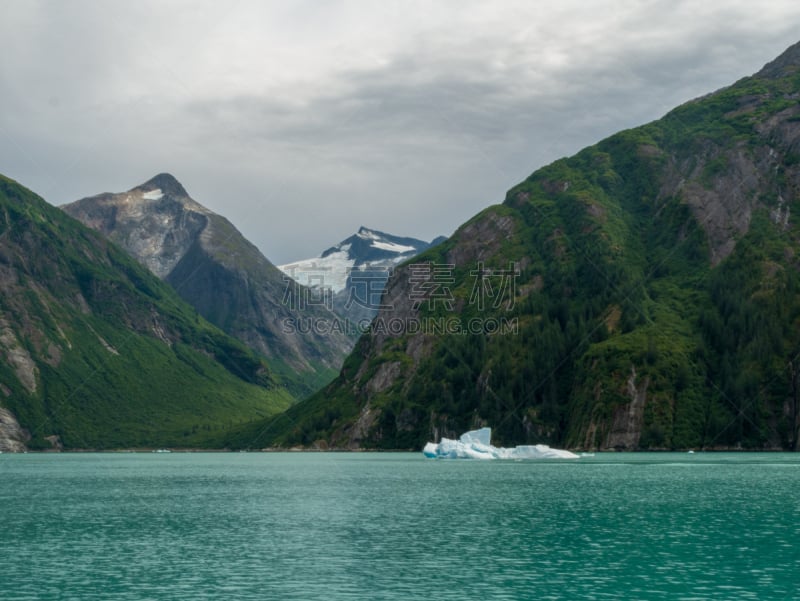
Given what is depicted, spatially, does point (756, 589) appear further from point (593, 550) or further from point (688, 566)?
point (593, 550)

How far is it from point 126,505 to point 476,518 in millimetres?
55179

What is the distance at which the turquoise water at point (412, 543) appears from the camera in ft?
196

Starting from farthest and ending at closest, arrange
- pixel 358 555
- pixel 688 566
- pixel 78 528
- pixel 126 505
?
pixel 126 505 < pixel 78 528 < pixel 358 555 < pixel 688 566

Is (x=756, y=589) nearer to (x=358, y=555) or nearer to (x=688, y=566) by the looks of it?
(x=688, y=566)

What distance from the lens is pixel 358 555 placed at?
242 feet

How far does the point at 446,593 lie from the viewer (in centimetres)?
5738

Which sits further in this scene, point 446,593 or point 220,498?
point 220,498

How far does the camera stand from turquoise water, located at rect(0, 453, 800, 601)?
59781 mm

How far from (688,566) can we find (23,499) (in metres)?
110

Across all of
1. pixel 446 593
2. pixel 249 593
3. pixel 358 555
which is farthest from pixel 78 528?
pixel 446 593

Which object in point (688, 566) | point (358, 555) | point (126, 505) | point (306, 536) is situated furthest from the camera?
point (126, 505)

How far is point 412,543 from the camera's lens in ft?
262

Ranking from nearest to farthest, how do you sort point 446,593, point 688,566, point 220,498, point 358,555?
point 446,593 → point 688,566 → point 358,555 → point 220,498

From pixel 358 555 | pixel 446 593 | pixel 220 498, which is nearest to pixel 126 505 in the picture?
pixel 220 498
